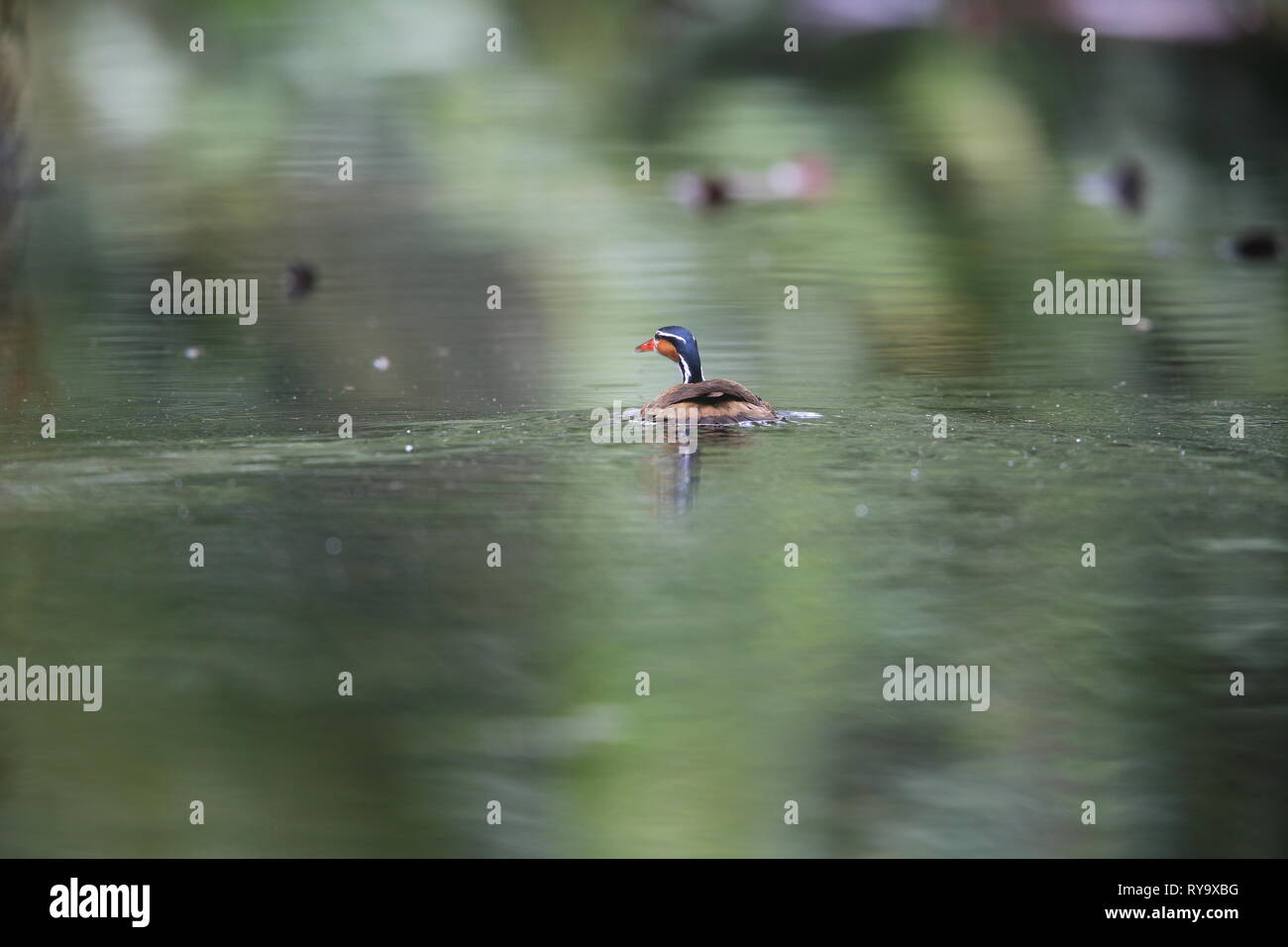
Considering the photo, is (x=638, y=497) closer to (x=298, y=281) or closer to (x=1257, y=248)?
(x=298, y=281)

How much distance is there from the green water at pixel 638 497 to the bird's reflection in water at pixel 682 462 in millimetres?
47

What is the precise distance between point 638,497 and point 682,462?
529 millimetres

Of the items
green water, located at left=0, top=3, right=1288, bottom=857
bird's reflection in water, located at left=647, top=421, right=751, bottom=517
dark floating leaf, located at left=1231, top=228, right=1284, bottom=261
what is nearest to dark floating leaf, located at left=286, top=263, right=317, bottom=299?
green water, located at left=0, top=3, right=1288, bottom=857

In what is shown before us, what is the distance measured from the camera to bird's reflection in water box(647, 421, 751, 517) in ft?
18.6

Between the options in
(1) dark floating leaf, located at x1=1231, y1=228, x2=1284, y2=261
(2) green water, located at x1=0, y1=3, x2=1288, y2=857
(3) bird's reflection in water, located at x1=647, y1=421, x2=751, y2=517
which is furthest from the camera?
(1) dark floating leaf, located at x1=1231, y1=228, x2=1284, y2=261

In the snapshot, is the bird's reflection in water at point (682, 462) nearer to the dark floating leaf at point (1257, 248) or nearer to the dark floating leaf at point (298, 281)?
the dark floating leaf at point (298, 281)

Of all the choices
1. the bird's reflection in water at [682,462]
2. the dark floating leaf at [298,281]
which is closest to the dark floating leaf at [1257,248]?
the dark floating leaf at [298,281]

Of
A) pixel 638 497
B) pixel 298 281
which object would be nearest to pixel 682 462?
pixel 638 497

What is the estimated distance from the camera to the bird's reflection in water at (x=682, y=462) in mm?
5676

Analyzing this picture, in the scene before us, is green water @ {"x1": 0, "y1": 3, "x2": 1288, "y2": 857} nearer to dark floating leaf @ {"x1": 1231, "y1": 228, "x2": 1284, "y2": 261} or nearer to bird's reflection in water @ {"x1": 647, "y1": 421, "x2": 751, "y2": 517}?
bird's reflection in water @ {"x1": 647, "y1": 421, "x2": 751, "y2": 517}

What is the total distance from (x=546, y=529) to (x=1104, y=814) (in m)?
2.13

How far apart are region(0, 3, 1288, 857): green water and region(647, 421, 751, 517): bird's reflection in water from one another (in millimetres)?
47

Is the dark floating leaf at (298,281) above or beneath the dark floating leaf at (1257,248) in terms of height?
beneath

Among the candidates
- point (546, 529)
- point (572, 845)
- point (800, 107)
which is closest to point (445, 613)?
point (546, 529)
